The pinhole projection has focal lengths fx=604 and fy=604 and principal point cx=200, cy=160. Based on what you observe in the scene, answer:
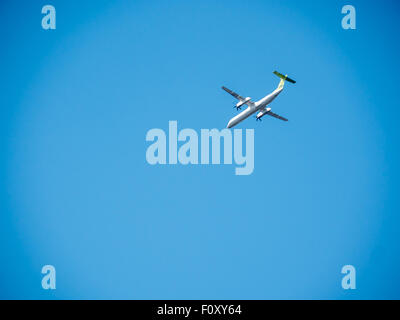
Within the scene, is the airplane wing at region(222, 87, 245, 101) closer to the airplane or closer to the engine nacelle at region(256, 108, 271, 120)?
the airplane

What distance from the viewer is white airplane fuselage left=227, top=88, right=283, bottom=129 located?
Answer: 61.5m

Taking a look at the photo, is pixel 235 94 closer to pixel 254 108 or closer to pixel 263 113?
pixel 254 108

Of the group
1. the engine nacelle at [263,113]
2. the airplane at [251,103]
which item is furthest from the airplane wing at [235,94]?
the engine nacelle at [263,113]

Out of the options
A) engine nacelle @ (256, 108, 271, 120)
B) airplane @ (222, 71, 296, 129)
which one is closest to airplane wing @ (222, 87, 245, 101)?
airplane @ (222, 71, 296, 129)

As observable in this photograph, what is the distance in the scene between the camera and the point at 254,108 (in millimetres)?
63188

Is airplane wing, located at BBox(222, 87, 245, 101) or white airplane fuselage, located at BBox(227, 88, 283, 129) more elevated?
airplane wing, located at BBox(222, 87, 245, 101)

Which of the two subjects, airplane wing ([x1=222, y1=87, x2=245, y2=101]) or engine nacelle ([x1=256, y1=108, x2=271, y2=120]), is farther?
engine nacelle ([x1=256, y1=108, x2=271, y2=120])

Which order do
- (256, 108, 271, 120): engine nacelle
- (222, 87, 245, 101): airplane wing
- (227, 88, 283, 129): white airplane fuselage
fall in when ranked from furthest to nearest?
(256, 108, 271, 120): engine nacelle, (222, 87, 245, 101): airplane wing, (227, 88, 283, 129): white airplane fuselage
